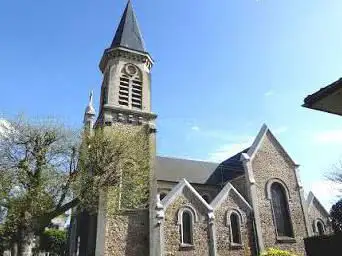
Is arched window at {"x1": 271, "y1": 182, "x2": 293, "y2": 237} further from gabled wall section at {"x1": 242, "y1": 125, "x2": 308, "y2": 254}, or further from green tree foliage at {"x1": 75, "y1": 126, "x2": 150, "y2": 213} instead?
green tree foliage at {"x1": 75, "y1": 126, "x2": 150, "y2": 213}

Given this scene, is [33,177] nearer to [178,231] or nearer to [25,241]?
[25,241]

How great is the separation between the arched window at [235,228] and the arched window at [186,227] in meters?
3.37

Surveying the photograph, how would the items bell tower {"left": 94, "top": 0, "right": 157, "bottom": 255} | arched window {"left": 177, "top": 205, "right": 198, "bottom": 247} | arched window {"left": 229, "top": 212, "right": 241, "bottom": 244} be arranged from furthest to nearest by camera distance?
arched window {"left": 229, "top": 212, "right": 241, "bottom": 244} < arched window {"left": 177, "top": 205, "right": 198, "bottom": 247} < bell tower {"left": 94, "top": 0, "right": 157, "bottom": 255}

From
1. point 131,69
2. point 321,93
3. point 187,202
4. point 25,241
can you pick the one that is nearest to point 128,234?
point 187,202

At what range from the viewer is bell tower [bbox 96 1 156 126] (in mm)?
26672

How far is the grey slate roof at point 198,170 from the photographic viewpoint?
30.3m

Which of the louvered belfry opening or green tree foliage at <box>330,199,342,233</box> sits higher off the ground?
the louvered belfry opening

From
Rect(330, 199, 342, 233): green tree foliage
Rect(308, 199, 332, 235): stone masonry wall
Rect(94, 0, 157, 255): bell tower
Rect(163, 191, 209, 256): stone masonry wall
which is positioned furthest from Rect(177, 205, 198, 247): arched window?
Rect(308, 199, 332, 235): stone masonry wall

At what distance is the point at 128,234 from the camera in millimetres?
22562

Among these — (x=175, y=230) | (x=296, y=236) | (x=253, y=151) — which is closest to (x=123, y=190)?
(x=175, y=230)

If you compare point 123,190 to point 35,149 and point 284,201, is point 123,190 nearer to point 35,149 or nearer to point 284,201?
point 35,149

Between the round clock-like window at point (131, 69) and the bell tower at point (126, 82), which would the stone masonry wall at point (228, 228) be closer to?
the bell tower at point (126, 82)

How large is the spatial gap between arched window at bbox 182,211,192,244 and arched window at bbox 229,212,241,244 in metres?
3.37

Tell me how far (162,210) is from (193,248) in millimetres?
3429
